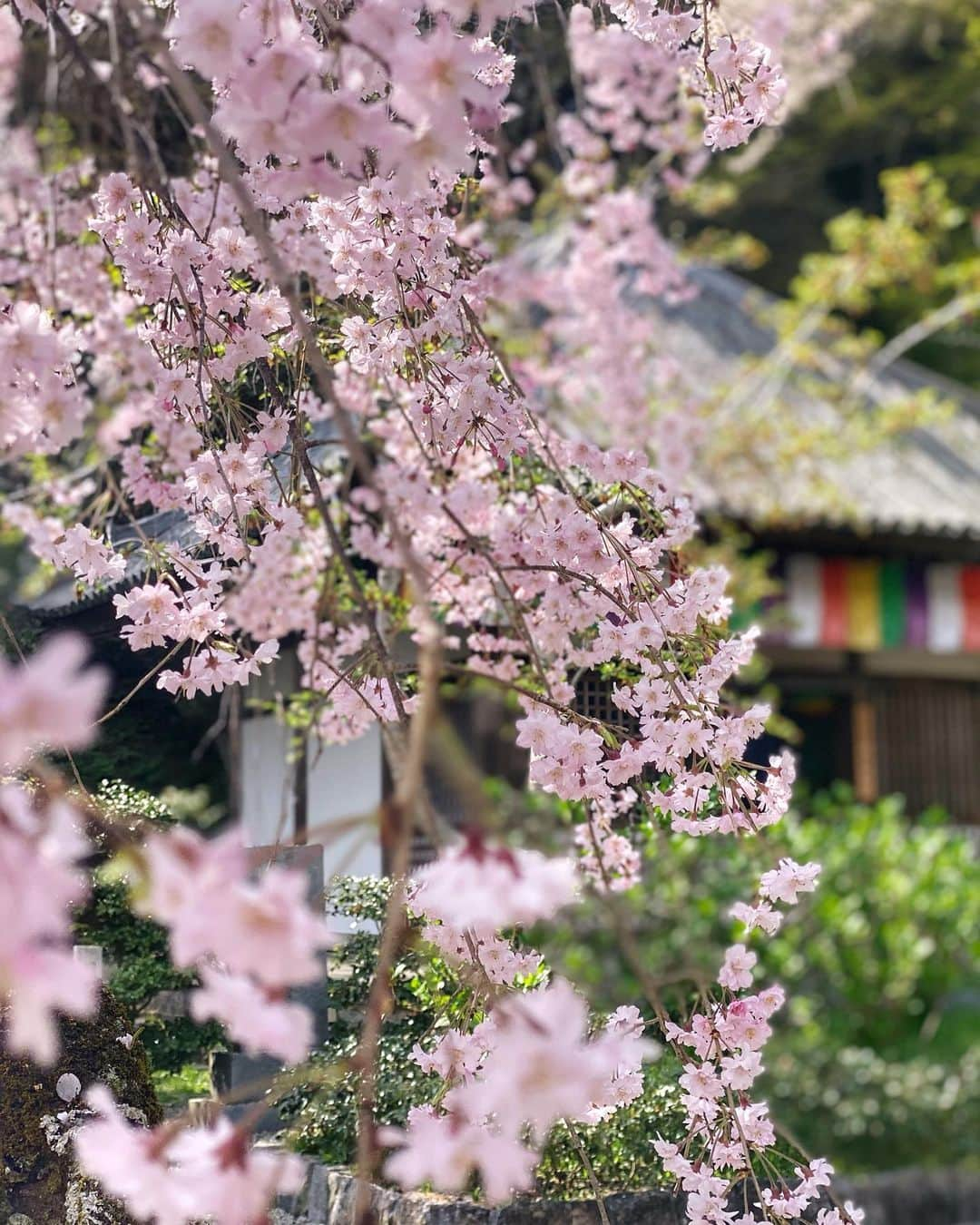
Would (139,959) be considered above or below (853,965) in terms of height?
below

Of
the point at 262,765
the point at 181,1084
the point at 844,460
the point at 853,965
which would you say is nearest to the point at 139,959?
the point at 181,1084

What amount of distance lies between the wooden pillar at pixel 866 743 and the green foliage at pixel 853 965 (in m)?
1.51

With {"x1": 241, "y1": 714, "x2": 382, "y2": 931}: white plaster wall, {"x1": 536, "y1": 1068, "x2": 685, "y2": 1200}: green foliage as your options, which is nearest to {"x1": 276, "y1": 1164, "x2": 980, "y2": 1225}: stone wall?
{"x1": 536, "y1": 1068, "x2": 685, "y2": 1200}: green foliage

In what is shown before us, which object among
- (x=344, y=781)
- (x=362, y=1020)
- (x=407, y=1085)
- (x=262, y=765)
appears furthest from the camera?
(x=262, y=765)

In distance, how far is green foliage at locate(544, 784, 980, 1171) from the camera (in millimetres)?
6004

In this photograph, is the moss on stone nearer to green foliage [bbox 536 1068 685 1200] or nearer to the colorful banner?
green foliage [bbox 536 1068 685 1200]

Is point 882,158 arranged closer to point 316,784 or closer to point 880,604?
point 880,604

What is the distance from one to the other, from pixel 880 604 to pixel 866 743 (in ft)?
2.73

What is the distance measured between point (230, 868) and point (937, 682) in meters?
7.99

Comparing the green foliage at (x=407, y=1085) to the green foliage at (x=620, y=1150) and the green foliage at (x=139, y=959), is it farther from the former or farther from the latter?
the green foliage at (x=139, y=959)

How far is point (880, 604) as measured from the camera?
8.09 meters

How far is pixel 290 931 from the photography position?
1155mm

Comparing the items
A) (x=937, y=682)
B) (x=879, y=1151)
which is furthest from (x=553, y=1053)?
(x=937, y=682)

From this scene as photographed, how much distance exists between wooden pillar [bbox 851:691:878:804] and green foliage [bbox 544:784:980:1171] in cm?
151
